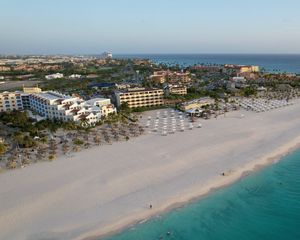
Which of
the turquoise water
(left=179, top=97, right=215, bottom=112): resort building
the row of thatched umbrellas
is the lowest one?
the row of thatched umbrellas

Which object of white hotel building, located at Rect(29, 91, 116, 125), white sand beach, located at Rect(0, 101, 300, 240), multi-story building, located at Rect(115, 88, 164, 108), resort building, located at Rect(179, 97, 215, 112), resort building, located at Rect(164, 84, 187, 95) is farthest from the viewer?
resort building, located at Rect(164, 84, 187, 95)

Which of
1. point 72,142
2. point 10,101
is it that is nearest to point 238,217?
point 72,142

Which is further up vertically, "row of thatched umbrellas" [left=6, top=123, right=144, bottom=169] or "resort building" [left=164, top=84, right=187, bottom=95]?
"resort building" [left=164, top=84, right=187, bottom=95]

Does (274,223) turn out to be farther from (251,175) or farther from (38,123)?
(38,123)

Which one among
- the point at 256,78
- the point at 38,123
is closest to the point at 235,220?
the point at 38,123

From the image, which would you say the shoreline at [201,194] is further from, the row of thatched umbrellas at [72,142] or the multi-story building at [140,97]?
the multi-story building at [140,97]

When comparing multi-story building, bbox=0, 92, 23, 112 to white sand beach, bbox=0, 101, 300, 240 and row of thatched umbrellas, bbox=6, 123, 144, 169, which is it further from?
white sand beach, bbox=0, 101, 300, 240

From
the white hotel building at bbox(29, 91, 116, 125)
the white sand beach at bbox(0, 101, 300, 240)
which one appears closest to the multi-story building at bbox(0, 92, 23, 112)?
the white hotel building at bbox(29, 91, 116, 125)
